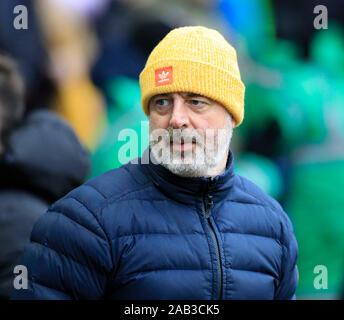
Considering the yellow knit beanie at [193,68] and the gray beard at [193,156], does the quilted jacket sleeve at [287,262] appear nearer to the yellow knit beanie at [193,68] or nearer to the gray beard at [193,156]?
the gray beard at [193,156]

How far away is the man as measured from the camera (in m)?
1.59

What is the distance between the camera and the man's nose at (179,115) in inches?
66.9

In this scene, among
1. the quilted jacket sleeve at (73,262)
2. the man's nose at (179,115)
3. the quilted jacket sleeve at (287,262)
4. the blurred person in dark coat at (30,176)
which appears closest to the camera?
the quilted jacket sleeve at (73,262)

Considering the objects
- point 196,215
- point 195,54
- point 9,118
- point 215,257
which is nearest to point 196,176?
point 196,215

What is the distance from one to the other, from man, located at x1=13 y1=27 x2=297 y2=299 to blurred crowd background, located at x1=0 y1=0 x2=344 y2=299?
854 millimetres

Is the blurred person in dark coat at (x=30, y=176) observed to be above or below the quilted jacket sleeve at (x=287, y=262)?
above

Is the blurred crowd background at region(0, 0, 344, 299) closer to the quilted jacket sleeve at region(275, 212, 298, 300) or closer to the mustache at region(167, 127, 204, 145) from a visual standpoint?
the mustache at region(167, 127, 204, 145)

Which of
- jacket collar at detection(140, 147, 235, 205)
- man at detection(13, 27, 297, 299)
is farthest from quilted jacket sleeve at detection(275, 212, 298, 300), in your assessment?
jacket collar at detection(140, 147, 235, 205)

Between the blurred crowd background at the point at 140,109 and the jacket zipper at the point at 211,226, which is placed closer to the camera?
the jacket zipper at the point at 211,226

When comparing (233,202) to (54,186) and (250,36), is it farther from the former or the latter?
(250,36)

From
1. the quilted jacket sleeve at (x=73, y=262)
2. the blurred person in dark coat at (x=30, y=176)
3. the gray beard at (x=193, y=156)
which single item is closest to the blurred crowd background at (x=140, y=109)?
the blurred person in dark coat at (x=30, y=176)

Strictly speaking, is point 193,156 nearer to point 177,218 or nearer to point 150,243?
point 177,218

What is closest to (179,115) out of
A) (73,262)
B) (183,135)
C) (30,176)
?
(183,135)

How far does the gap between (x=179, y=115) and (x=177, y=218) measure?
1.14 feet
